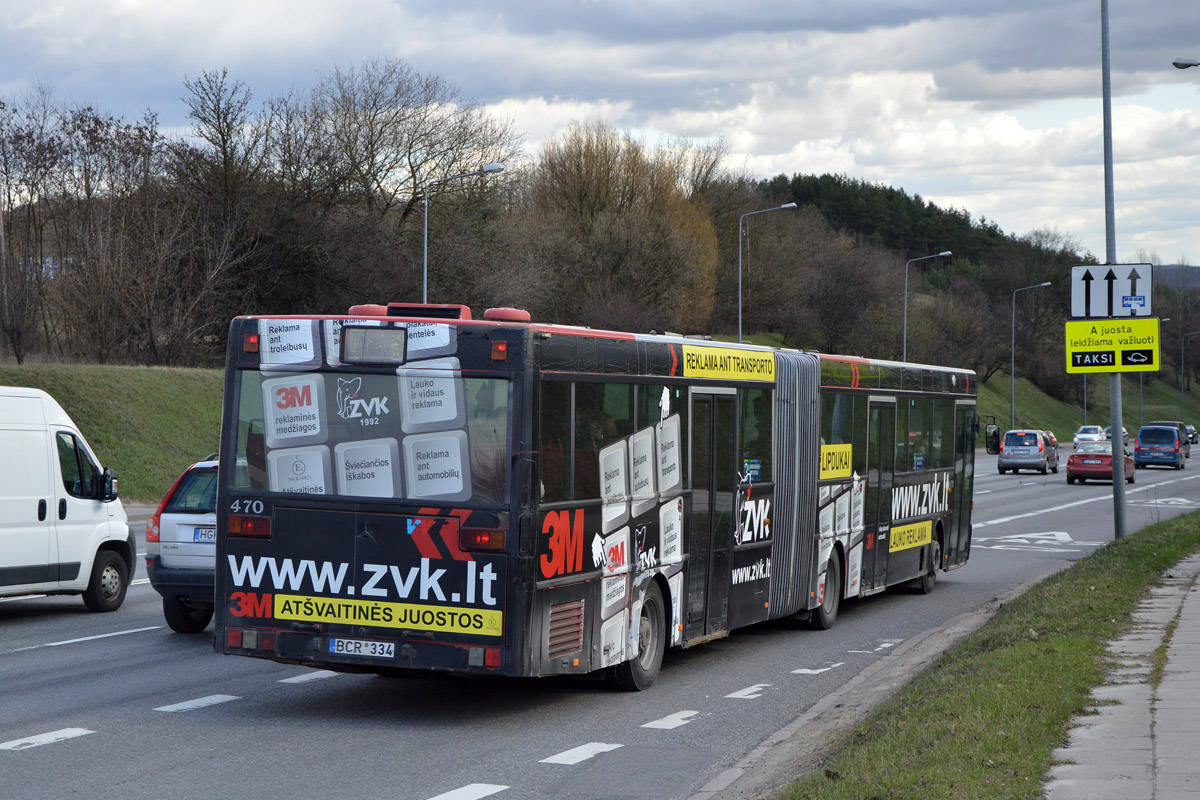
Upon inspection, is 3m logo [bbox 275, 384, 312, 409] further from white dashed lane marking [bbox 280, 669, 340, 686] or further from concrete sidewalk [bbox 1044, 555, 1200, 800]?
→ concrete sidewalk [bbox 1044, 555, 1200, 800]

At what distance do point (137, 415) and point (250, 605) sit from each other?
2866 cm

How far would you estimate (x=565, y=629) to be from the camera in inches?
343

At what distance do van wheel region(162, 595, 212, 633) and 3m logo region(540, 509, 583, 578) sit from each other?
4898mm

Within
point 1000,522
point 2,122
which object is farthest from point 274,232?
point 1000,522

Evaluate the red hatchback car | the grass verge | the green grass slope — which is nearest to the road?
the grass verge

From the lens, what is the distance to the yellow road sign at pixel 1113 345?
61.0 ft

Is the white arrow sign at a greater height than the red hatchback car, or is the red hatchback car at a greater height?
the white arrow sign

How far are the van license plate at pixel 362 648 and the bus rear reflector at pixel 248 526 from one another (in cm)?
84

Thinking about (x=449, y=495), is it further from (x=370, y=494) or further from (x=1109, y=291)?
(x=1109, y=291)

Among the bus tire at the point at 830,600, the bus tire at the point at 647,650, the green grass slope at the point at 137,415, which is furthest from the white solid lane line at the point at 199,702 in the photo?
the green grass slope at the point at 137,415

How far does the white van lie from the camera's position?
41.7ft

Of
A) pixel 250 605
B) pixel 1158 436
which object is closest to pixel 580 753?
pixel 250 605

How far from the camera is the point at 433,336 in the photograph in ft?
28.2

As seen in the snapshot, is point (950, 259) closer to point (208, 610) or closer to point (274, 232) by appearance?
point (274, 232)
